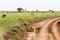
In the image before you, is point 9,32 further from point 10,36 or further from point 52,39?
point 52,39

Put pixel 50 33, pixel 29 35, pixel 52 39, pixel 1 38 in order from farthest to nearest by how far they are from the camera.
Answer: pixel 50 33
pixel 29 35
pixel 52 39
pixel 1 38

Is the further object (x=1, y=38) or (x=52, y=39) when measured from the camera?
(x=52, y=39)

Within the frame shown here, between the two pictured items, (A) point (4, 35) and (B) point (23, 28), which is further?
(B) point (23, 28)

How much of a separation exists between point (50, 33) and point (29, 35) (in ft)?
7.80

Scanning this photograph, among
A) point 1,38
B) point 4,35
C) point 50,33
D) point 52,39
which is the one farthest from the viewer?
point 50,33

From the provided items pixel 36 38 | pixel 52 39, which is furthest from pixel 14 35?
pixel 52 39

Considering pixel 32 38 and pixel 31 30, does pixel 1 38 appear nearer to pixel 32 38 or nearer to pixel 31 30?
pixel 32 38

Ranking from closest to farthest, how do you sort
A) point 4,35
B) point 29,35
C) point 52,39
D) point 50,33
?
point 4,35 → point 52,39 → point 29,35 → point 50,33

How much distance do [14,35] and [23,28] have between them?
13.9ft

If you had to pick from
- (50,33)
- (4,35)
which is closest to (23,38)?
(4,35)

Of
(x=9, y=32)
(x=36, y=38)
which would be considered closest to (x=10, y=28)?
(x=9, y=32)

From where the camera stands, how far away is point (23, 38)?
793 inches

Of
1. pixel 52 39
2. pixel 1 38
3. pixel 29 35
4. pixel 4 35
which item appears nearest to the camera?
pixel 1 38

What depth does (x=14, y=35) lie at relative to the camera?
65.1ft
